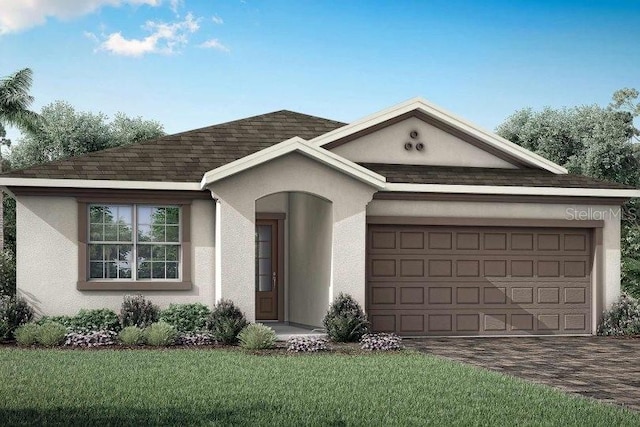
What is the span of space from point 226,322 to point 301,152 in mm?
3757

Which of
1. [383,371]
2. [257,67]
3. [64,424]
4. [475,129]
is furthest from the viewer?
[257,67]

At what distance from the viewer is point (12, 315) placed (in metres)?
18.4

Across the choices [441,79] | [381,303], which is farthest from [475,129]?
[441,79]

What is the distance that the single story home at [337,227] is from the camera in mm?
19203

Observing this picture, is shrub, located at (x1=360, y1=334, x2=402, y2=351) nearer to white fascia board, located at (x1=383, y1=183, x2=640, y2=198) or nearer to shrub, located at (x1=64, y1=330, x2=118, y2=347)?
white fascia board, located at (x1=383, y1=183, x2=640, y2=198)

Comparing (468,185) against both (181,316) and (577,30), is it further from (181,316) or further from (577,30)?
(577,30)

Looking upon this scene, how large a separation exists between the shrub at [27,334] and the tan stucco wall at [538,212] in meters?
7.25

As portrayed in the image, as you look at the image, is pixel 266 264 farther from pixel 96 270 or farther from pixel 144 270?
pixel 96 270

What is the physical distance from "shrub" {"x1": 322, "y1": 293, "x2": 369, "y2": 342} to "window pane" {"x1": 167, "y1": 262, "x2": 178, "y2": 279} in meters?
3.30

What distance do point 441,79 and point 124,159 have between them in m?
22.3

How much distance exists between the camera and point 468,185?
20500 millimetres

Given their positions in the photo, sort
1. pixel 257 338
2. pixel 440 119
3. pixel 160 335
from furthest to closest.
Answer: pixel 440 119
pixel 160 335
pixel 257 338

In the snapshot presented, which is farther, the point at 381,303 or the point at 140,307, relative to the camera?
the point at 381,303

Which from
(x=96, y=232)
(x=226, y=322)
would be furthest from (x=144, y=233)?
(x=226, y=322)
